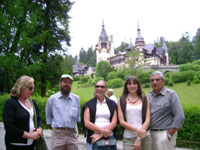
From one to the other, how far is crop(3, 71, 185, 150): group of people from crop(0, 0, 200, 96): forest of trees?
348 inches

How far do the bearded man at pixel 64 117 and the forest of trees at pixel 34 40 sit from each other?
865 cm

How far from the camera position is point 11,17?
1138cm

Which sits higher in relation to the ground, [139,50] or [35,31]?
[139,50]

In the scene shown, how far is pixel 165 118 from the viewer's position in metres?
3.03

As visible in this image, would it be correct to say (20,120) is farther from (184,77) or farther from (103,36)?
(103,36)

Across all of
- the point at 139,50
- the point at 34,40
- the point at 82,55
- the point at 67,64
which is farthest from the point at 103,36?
the point at 34,40

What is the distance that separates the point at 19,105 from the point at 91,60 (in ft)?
332

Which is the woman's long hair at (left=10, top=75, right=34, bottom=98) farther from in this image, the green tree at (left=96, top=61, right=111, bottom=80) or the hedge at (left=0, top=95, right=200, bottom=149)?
the green tree at (left=96, top=61, right=111, bottom=80)

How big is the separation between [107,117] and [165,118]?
3.41 feet

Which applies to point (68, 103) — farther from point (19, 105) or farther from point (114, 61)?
point (114, 61)

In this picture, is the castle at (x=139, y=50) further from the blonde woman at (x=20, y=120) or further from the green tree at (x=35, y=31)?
the blonde woman at (x=20, y=120)

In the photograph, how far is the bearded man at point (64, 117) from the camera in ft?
10.5

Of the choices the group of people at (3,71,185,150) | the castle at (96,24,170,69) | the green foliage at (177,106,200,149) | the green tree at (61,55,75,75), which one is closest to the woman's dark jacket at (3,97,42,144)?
the group of people at (3,71,185,150)

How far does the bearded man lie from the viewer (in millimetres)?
3211
